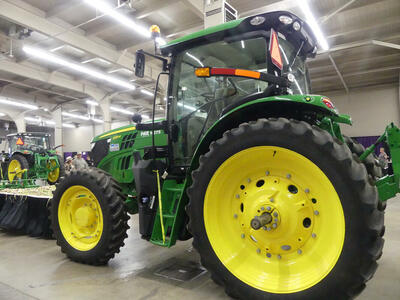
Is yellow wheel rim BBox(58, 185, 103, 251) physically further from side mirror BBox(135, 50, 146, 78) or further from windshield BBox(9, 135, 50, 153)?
windshield BBox(9, 135, 50, 153)

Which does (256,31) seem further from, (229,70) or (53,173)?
(53,173)

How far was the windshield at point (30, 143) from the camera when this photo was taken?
40.0 feet

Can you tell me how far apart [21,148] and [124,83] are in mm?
4999

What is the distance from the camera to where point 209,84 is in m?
2.87

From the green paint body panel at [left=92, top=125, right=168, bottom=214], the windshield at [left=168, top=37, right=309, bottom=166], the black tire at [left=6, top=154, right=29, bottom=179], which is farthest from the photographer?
the black tire at [left=6, top=154, right=29, bottom=179]

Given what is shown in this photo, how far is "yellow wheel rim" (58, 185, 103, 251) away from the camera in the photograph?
3.28 meters

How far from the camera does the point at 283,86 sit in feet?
7.70

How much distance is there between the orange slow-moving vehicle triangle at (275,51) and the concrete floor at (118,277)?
1.93m

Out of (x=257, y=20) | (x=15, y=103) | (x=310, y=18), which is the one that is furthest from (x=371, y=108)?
(x=15, y=103)

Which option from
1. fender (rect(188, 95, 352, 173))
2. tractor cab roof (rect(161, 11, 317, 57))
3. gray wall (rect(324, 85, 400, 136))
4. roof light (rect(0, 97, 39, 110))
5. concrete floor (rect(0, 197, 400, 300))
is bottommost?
concrete floor (rect(0, 197, 400, 300))

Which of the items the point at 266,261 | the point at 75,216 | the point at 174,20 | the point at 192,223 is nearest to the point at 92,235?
the point at 75,216

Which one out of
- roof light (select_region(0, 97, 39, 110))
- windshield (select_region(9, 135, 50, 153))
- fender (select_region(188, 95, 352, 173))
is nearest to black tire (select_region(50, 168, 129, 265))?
fender (select_region(188, 95, 352, 173))

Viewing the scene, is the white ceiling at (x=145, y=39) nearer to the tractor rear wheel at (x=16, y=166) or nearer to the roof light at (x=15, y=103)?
the roof light at (x=15, y=103)

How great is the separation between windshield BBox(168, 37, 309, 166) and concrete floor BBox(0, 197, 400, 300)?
1.16m
